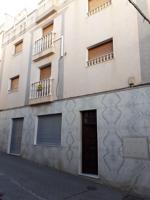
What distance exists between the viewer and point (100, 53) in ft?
28.0

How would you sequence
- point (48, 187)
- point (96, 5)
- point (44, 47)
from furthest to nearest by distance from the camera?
point (44, 47)
point (96, 5)
point (48, 187)

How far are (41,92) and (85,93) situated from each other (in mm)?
2891

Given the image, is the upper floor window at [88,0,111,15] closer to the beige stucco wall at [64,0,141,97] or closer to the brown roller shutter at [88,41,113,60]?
the beige stucco wall at [64,0,141,97]

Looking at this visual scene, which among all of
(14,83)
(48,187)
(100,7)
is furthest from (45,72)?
(48,187)

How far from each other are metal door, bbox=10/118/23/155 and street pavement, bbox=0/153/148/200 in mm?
3138

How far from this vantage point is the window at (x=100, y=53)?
820cm

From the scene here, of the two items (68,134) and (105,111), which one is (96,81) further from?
(68,134)

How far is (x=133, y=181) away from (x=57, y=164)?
11.6 feet

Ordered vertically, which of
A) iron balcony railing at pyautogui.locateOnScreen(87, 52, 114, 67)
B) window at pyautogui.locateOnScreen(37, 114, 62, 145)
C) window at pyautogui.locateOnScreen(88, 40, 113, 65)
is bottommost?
window at pyautogui.locateOnScreen(37, 114, 62, 145)

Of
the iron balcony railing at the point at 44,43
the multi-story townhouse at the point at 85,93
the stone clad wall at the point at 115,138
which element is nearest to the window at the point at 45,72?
the multi-story townhouse at the point at 85,93

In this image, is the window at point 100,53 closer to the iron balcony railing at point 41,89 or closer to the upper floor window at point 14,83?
the iron balcony railing at point 41,89

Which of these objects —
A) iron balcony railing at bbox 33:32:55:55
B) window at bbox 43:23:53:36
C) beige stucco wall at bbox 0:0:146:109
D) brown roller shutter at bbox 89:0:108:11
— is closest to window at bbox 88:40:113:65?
beige stucco wall at bbox 0:0:146:109

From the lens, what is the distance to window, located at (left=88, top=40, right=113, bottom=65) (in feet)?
26.9

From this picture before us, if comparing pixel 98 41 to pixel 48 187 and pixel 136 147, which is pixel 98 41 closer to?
pixel 136 147
